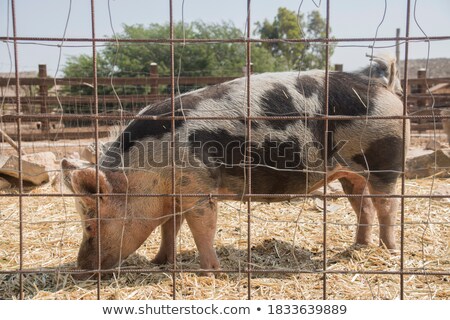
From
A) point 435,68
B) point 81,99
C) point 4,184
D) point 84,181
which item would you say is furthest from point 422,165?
point 435,68

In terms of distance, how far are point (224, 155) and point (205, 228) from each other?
0.64 meters

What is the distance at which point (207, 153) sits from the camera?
13.0 feet

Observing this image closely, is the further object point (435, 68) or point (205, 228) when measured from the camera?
point (435, 68)

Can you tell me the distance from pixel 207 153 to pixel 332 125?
1198 mm

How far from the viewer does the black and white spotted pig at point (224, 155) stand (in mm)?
3900

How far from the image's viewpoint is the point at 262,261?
4.57m

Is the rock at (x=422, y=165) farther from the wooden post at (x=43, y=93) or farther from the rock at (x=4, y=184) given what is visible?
the wooden post at (x=43, y=93)

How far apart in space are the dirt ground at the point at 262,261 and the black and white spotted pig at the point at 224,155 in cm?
27

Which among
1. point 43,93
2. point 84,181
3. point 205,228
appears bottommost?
point 205,228

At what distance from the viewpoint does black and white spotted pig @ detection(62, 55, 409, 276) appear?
3.90 meters

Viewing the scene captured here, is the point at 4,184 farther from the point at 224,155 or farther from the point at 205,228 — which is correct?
the point at 224,155

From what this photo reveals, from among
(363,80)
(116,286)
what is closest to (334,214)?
(363,80)

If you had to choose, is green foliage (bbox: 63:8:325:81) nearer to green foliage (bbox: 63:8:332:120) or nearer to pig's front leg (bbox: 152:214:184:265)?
green foliage (bbox: 63:8:332:120)

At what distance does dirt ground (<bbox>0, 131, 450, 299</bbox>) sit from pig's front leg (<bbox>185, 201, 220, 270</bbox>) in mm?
152
